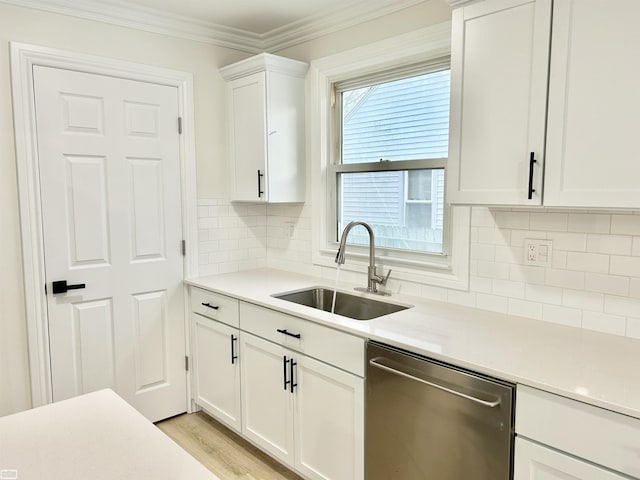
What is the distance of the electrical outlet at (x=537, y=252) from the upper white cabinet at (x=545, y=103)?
369 mm

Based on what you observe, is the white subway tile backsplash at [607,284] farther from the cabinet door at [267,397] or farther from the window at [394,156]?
the cabinet door at [267,397]

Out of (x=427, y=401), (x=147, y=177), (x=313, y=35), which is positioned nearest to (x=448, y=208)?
(x=427, y=401)

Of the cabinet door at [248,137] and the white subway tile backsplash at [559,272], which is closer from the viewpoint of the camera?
the white subway tile backsplash at [559,272]

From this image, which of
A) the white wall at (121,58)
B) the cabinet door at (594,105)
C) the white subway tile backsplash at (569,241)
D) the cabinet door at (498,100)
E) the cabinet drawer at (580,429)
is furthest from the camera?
the white wall at (121,58)

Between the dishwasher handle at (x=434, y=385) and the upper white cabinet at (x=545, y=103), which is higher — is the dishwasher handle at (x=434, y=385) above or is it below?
below

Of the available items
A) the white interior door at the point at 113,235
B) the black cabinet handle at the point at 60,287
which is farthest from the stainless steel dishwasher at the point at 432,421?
the black cabinet handle at the point at 60,287

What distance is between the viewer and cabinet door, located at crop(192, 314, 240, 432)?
268cm

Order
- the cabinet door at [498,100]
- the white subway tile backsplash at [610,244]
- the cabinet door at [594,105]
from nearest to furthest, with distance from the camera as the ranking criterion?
the cabinet door at [594,105] → the cabinet door at [498,100] → the white subway tile backsplash at [610,244]

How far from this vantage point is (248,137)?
9.81 ft

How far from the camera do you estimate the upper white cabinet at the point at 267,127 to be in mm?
2871

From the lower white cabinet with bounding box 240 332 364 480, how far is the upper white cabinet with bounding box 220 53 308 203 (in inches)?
38.8

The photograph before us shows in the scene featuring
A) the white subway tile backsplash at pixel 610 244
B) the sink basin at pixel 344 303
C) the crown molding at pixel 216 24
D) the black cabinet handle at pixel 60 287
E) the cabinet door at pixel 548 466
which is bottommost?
the cabinet door at pixel 548 466

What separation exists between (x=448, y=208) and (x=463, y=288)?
412mm

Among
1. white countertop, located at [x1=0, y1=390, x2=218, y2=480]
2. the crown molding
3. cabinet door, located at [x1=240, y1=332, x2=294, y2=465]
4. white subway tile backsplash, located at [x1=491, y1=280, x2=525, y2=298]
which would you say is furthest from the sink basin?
the crown molding
